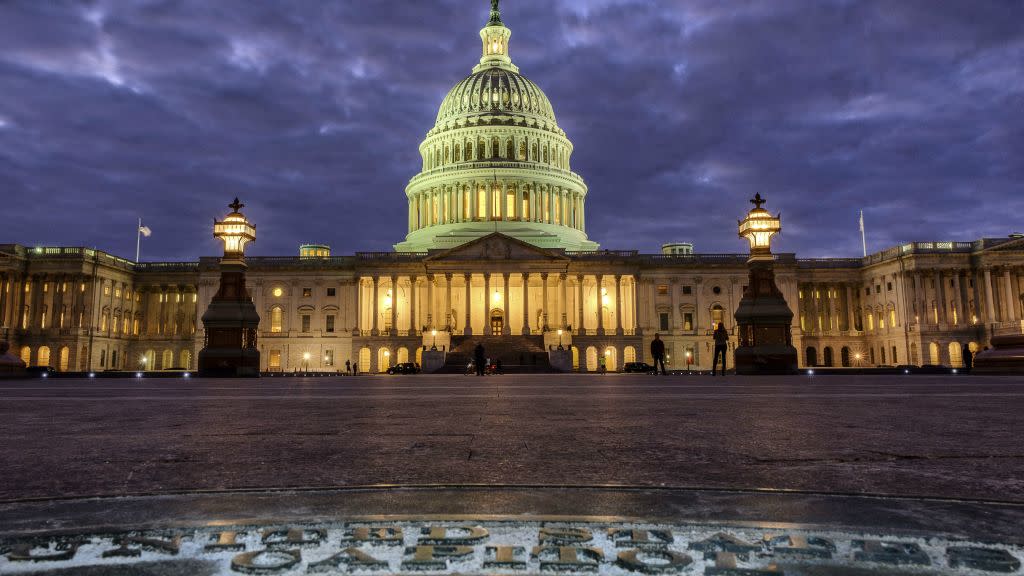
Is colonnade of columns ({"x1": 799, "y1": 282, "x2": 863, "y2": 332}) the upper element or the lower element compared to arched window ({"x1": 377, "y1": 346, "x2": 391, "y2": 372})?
upper

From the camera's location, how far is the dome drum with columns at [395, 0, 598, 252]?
96.6m

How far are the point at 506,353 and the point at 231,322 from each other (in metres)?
39.0

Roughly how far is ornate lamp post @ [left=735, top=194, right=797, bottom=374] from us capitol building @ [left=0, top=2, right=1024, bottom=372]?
129ft

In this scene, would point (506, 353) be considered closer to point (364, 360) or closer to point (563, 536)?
point (364, 360)

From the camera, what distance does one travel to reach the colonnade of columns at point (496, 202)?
9694 cm

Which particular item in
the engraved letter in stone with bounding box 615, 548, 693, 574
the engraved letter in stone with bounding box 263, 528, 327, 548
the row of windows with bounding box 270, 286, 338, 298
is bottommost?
the engraved letter in stone with bounding box 615, 548, 693, 574

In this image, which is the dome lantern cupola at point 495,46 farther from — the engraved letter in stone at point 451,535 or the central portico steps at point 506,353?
the engraved letter in stone at point 451,535

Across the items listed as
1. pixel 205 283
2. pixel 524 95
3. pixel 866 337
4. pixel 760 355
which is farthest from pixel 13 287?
pixel 866 337

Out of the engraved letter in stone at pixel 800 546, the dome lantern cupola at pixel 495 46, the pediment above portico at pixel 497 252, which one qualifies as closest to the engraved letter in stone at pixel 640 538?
the engraved letter in stone at pixel 800 546

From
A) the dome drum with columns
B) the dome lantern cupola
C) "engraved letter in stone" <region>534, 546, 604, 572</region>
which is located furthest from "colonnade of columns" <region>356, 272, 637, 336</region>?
"engraved letter in stone" <region>534, 546, 604, 572</region>

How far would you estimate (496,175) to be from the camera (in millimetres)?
96625

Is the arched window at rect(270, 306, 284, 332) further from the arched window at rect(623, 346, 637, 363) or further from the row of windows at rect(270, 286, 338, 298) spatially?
the arched window at rect(623, 346, 637, 363)

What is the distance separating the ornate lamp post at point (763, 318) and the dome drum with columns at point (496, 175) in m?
59.8

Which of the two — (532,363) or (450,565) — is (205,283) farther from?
(450,565)
